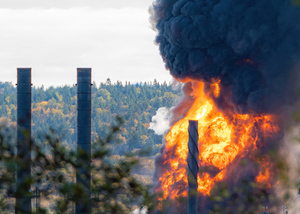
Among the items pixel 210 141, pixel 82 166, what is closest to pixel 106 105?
pixel 210 141

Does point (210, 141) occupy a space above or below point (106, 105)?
below

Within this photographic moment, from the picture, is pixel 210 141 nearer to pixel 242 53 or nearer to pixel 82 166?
pixel 242 53

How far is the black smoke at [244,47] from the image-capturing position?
96.4 ft

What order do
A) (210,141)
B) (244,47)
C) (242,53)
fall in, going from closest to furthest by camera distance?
1. (244,47)
2. (242,53)
3. (210,141)

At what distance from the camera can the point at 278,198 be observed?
3148 cm

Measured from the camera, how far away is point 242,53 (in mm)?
30141

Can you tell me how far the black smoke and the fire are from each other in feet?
4.98

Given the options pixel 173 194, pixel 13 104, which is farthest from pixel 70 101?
pixel 173 194

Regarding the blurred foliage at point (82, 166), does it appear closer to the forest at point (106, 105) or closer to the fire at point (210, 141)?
the fire at point (210, 141)

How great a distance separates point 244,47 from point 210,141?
20.6ft

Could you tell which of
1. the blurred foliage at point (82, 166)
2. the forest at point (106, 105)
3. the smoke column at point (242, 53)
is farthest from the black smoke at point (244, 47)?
the forest at point (106, 105)

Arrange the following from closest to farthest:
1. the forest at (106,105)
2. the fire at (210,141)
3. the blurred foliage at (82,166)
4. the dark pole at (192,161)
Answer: the blurred foliage at (82,166) < the dark pole at (192,161) < the fire at (210,141) < the forest at (106,105)

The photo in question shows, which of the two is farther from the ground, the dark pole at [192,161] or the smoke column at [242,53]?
the smoke column at [242,53]

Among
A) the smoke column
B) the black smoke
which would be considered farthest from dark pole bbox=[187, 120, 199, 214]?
the black smoke
